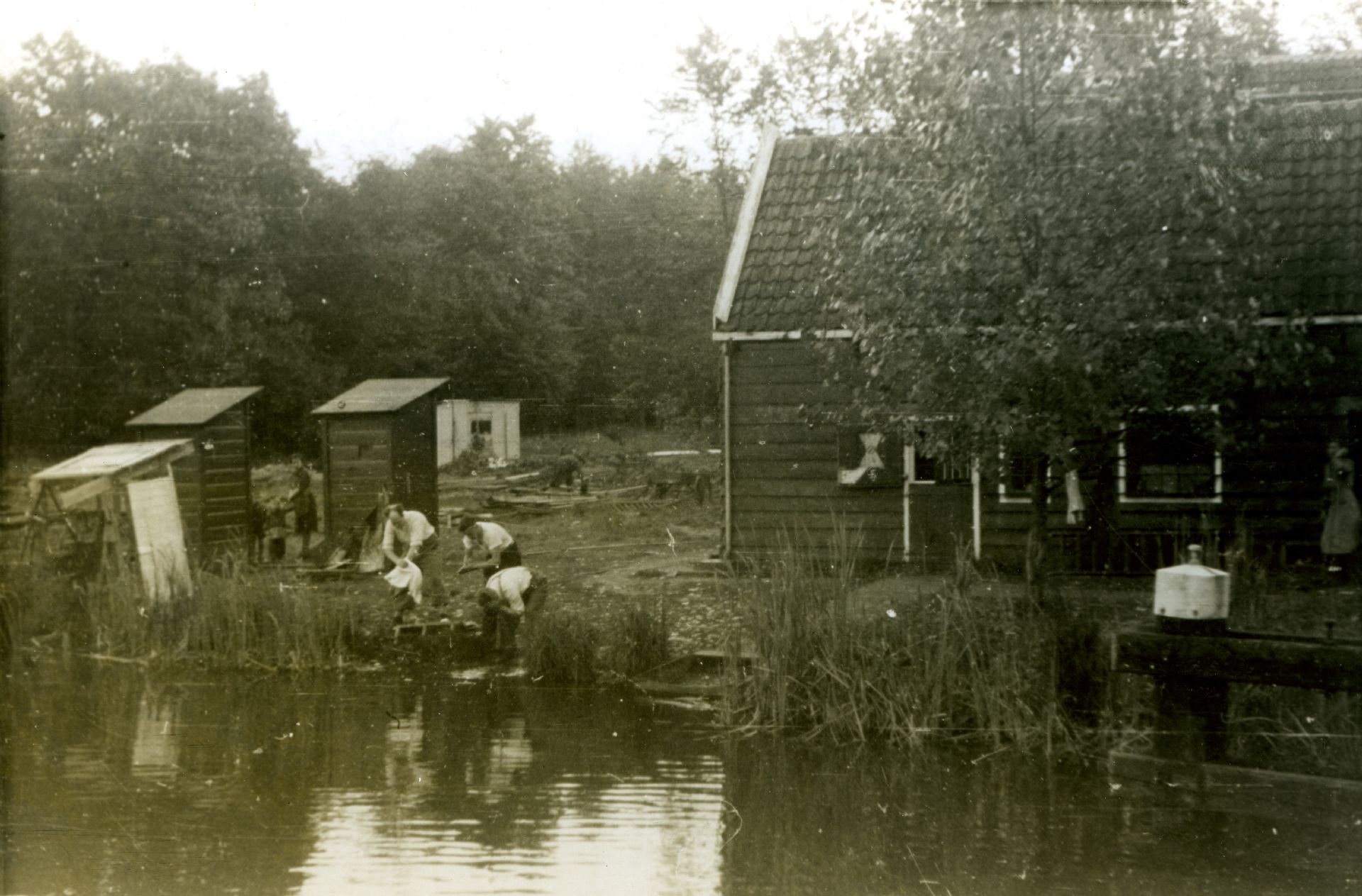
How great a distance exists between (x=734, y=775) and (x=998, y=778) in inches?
61.3

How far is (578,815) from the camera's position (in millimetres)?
6047

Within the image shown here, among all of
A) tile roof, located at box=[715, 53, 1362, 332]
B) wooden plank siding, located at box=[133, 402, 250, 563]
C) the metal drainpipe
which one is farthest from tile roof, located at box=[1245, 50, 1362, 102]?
wooden plank siding, located at box=[133, 402, 250, 563]

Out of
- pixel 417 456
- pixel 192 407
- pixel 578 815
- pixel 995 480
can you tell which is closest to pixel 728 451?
pixel 995 480

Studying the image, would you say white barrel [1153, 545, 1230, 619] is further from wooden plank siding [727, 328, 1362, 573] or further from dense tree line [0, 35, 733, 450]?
dense tree line [0, 35, 733, 450]

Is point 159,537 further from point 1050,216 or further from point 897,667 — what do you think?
point 1050,216

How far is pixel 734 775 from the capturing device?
6773 mm

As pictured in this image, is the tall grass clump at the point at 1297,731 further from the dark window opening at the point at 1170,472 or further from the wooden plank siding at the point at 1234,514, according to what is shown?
the wooden plank siding at the point at 1234,514

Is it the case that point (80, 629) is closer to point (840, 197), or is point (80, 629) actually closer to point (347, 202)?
point (347, 202)

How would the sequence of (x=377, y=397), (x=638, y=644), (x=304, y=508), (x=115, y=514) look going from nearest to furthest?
(x=638, y=644) → (x=115, y=514) → (x=304, y=508) → (x=377, y=397)

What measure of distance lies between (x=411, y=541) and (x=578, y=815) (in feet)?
19.3

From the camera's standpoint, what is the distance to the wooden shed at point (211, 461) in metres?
10.7

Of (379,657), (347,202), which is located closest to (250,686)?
(379,657)

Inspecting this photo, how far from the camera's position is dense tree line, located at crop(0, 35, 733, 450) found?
846 cm

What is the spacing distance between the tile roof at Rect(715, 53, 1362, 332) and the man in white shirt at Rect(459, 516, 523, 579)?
3524 mm
